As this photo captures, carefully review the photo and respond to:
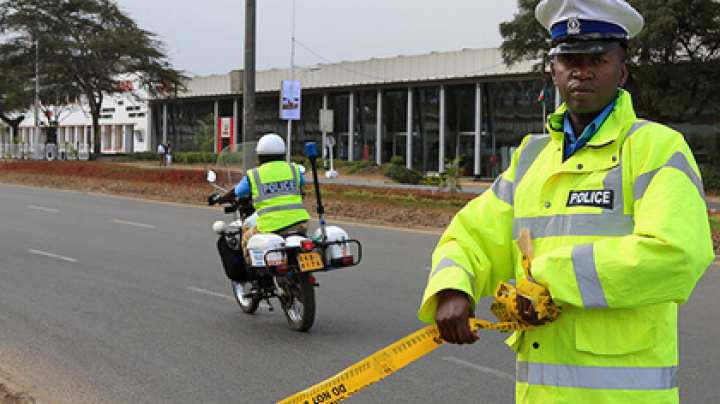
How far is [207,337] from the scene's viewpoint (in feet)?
26.2

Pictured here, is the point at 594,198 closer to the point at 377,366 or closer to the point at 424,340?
the point at 424,340

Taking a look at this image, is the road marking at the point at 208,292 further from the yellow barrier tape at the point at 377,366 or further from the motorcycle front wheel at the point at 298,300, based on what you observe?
the yellow barrier tape at the point at 377,366

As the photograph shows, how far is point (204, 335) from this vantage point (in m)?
8.05

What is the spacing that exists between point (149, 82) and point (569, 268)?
189ft

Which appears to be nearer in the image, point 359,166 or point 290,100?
point 290,100

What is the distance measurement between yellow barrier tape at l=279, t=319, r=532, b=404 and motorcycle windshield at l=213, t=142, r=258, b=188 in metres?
7.24

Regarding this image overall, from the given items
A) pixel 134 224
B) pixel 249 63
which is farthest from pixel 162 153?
pixel 134 224

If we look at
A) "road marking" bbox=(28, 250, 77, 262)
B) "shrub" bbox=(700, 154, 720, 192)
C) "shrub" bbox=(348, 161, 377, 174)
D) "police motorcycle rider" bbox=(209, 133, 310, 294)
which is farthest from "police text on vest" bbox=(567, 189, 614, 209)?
"shrub" bbox=(348, 161, 377, 174)

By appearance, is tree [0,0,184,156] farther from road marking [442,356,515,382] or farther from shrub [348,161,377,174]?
road marking [442,356,515,382]

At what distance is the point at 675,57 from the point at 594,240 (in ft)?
107

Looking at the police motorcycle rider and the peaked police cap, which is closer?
the peaked police cap

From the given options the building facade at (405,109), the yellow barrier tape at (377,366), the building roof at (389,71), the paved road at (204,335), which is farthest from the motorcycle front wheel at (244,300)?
the building roof at (389,71)

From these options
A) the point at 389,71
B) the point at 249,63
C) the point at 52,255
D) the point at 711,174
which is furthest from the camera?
the point at 389,71

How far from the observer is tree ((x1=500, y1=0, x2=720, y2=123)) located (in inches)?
1195
